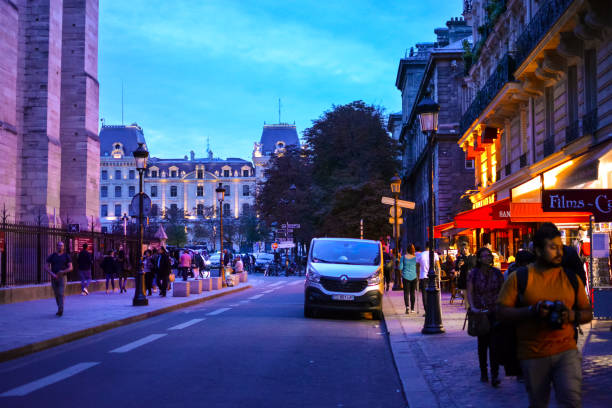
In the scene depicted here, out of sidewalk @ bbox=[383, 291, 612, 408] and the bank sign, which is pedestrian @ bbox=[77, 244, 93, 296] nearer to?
sidewalk @ bbox=[383, 291, 612, 408]

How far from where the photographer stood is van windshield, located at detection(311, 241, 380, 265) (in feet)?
63.2

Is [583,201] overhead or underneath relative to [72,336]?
overhead

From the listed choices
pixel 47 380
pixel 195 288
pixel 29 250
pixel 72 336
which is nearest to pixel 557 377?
pixel 47 380

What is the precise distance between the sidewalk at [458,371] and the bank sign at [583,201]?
2.01 metres

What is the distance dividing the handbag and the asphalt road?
1.11 metres

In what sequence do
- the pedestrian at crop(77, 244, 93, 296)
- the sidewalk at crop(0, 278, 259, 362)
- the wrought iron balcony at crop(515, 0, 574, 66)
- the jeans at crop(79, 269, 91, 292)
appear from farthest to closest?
the jeans at crop(79, 269, 91, 292)
the pedestrian at crop(77, 244, 93, 296)
the wrought iron balcony at crop(515, 0, 574, 66)
the sidewalk at crop(0, 278, 259, 362)

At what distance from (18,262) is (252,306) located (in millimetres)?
7410

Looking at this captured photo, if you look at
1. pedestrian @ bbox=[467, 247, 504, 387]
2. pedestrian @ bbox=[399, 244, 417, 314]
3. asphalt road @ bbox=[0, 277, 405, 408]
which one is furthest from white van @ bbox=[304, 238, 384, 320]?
pedestrian @ bbox=[467, 247, 504, 387]

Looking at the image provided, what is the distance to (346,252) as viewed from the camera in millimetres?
19547

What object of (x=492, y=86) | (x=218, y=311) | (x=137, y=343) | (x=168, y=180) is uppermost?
(x=168, y=180)

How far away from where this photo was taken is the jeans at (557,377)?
4695 millimetres

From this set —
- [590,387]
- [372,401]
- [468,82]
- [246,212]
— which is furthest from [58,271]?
[246,212]

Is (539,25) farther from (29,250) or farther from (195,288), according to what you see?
(29,250)

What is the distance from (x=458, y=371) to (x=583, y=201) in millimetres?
3999
